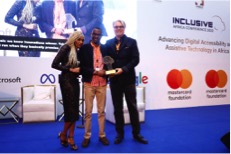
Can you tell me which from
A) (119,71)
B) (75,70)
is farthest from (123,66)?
(75,70)

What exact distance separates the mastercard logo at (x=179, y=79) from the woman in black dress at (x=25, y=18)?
3310mm

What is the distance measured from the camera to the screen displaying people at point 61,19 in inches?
181

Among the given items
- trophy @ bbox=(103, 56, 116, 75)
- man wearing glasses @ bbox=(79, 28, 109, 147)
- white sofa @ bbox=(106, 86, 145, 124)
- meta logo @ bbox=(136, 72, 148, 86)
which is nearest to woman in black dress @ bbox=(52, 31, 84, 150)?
man wearing glasses @ bbox=(79, 28, 109, 147)

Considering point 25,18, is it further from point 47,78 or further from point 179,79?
point 179,79

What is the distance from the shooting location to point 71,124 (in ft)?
8.68

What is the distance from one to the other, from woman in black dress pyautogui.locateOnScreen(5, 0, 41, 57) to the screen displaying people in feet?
0.07

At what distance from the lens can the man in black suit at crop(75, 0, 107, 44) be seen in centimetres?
504

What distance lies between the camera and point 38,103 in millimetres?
4105

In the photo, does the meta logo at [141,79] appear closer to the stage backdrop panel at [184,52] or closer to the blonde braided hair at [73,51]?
the stage backdrop panel at [184,52]

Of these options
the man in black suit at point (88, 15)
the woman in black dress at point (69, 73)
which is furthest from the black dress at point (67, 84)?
the man in black suit at point (88, 15)

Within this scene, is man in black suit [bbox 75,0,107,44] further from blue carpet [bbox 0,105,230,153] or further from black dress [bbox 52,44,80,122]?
black dress [bbox 52,44,80,122]

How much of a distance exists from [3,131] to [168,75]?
4.00 m

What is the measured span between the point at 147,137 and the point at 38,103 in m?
2.09

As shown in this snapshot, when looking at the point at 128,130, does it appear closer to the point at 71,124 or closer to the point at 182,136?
the point at 182,136
